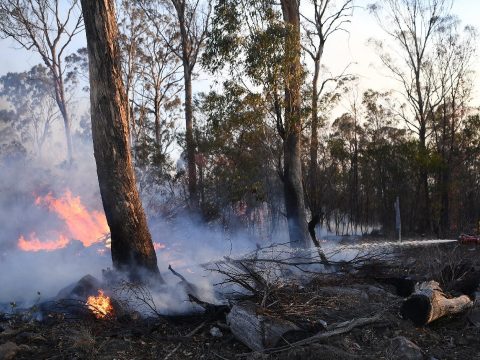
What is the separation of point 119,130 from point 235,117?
21.4 ft

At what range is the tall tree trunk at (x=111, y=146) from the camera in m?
7.68

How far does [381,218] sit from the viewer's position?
26438 millimetres

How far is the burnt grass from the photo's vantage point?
5.04 metres

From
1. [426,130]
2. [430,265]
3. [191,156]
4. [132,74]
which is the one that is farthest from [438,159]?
[132,74]

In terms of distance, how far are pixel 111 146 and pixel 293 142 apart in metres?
6.93

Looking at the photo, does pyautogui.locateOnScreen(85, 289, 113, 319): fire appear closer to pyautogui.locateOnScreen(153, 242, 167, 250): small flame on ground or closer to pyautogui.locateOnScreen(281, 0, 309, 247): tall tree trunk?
pyautogui.locateOnScreen(153, 242, 167, 250): small flame on ground

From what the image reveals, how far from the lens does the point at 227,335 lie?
562 cm

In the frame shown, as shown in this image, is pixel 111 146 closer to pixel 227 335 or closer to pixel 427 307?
pixel 227 335

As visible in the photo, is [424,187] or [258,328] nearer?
[258,328]

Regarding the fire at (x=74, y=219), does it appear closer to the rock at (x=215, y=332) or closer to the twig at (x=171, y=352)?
the rock at (x=215, y=332)

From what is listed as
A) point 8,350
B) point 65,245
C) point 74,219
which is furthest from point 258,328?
point 74,219

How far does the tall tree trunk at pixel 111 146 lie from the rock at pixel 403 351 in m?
4.23

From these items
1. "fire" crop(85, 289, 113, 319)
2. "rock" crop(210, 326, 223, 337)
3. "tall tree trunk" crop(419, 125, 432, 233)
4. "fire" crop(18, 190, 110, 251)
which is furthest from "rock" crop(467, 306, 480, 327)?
"tall tree trunk" crop(419, 125, 432, 233)

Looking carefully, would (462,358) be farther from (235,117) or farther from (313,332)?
(235,117)
